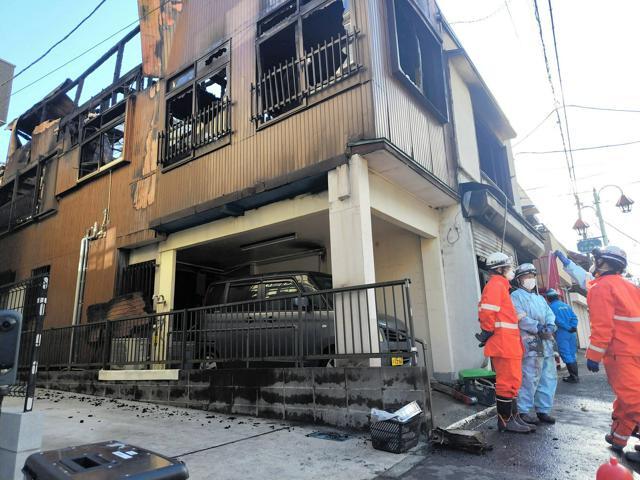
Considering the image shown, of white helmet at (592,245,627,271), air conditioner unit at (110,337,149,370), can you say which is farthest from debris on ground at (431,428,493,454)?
air conditioner unit at (110,337,149,370)

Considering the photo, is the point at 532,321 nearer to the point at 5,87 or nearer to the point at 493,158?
the point at 493,158

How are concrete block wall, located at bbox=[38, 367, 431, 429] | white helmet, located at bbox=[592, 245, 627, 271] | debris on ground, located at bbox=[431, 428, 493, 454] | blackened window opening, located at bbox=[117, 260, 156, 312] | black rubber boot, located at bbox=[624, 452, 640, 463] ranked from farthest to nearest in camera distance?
1. blackened window opening, located at bbox=[117, 260, 156, 312]
2. concrete block wall, located at bbox=[38, 367, 431, 429]
3. white helmet, located at bbox=[592, 245, 627, 271]
4. debris on ground, located at bbox=[431, 428, 493, 454]
5. black rubber boot, located at bbox=[624, 452, 640, 463]

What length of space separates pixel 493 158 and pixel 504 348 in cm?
875

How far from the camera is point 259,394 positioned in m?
5.43

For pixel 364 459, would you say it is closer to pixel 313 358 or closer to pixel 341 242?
pixel 313 358

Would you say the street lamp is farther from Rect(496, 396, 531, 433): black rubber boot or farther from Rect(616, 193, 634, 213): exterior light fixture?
Rect(496, 396, 531, 433): black rubber boot

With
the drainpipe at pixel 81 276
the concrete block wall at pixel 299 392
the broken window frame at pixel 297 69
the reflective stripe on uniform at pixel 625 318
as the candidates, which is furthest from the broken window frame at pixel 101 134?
the reflective stripe on uniform at pixel 625 318

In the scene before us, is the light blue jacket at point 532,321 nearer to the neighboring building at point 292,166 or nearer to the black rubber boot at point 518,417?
the black rubber boot at point 518,417

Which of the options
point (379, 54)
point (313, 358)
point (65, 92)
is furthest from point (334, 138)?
point (65, 92)

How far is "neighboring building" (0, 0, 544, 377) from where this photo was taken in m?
6.22

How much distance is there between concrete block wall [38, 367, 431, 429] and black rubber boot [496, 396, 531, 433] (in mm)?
832

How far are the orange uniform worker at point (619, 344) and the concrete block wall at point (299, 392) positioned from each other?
161 cm

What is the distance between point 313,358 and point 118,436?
2.37 metres

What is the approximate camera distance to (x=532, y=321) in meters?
4.70
